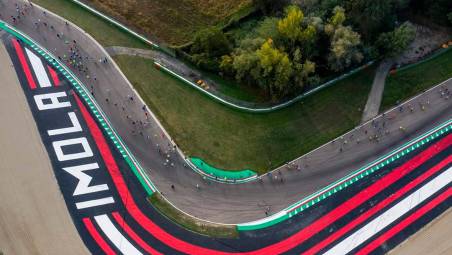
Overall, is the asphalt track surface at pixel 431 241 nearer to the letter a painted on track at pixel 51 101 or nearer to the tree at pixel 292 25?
the tree at pixel 292 25

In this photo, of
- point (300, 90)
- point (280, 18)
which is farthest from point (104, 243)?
point (280, 18)

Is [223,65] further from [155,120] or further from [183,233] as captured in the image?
[183,233]

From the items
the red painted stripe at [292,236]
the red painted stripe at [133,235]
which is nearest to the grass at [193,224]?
the red painted stripe at [292,236]

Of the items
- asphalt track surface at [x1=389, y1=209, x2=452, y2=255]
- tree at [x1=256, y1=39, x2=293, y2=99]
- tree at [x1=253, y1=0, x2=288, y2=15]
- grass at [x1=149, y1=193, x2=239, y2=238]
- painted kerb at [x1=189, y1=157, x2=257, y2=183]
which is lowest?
asphalt track surface at [x1=389, y1=209, x2=452, y2=255]

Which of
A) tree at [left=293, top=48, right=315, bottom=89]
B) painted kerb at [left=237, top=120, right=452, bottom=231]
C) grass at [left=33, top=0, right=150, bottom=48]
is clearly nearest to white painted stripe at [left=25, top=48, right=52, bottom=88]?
grass at [left=33, top=0, right=150, bottom=48]

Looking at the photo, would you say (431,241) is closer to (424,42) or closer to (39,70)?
(424,42)

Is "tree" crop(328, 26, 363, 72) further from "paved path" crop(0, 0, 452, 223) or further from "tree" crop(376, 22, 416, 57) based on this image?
"paved path" crop(0, 0, 452, 223)
